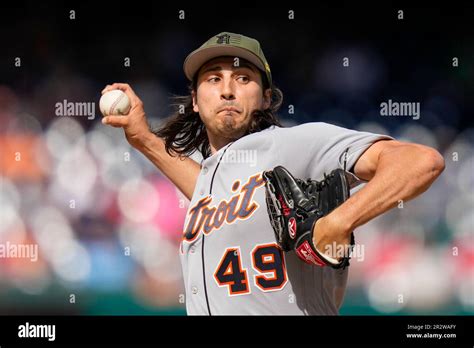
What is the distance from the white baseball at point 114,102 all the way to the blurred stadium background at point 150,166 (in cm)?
97

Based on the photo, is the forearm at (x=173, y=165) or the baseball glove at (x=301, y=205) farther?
the forearm at (x=173, y=165)

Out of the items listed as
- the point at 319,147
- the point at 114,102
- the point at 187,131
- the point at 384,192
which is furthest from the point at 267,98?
the point at 384,192

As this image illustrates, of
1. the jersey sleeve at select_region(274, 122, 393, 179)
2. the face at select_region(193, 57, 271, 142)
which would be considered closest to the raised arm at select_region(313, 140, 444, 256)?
the jersey sleeve at select_region(274, 122, 393, 179)

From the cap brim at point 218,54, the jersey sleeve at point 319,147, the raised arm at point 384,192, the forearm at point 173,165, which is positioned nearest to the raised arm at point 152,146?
the forearm at point 173,165

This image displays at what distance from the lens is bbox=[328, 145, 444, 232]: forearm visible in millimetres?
1679

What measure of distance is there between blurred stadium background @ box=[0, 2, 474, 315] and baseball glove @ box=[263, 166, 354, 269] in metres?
1.67

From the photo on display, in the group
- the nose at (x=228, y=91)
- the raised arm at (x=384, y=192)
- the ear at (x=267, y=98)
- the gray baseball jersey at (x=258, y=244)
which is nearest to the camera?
the raised arm at (x=384, y=192)

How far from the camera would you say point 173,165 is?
2.74m

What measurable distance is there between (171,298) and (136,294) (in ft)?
0.70

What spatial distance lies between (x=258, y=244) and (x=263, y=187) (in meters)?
0.20

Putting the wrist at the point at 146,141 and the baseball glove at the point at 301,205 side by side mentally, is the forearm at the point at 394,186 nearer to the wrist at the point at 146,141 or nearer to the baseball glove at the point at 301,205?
the baseball glove at the point at 301,205

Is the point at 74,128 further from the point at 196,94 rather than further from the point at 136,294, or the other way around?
the point at 196,94

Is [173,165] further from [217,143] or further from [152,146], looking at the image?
[217,143]

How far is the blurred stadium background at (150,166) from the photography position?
3623 millimetres
